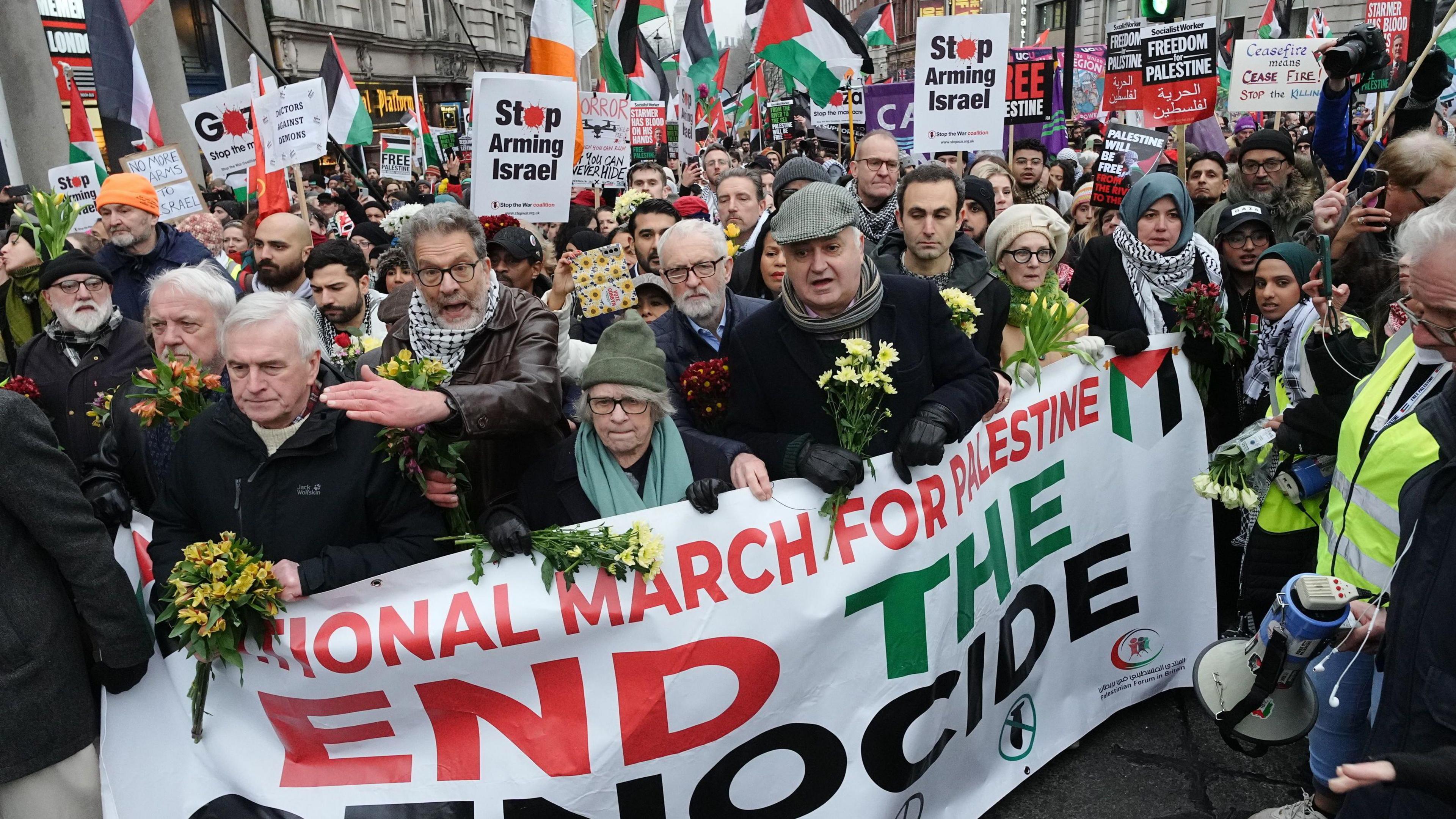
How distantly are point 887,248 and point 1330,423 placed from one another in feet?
6.37

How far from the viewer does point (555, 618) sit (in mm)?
2707

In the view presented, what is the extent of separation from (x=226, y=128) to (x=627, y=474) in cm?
759

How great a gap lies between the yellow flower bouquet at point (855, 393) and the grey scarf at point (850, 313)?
6 centimetres

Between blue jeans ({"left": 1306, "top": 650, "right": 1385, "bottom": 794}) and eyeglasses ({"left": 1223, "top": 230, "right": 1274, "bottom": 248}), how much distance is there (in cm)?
286

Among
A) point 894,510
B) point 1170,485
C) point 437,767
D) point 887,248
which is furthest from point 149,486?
point 1170,485

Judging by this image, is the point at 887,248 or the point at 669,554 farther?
the point at 887,248

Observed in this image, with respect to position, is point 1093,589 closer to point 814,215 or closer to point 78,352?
point 814,215

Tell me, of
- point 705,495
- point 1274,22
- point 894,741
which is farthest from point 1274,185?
point 1274,22

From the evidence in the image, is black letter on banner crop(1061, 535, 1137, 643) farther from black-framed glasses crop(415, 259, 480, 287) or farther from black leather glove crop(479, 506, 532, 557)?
black-framed glasses crop(415, 259, 480, 287)

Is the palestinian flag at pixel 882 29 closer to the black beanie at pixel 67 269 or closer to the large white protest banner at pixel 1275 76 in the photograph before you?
the large white protest banner at pixel 1275 76

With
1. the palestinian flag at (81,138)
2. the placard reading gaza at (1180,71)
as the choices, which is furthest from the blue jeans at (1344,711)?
the palestinian flag at (81,138)

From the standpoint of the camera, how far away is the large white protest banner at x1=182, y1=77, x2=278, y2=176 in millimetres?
8609

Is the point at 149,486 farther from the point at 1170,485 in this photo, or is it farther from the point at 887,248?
the point at 1170,485

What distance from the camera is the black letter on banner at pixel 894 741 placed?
2988 mm
